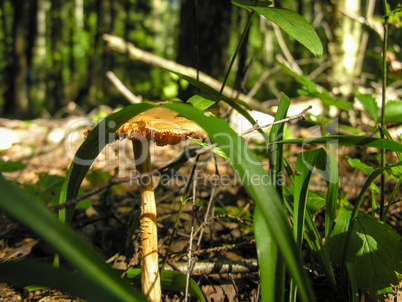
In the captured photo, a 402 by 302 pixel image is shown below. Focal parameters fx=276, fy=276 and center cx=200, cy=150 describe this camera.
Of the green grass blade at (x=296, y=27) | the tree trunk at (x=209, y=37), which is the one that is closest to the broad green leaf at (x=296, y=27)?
the green grass blade at (x=296, y=27)

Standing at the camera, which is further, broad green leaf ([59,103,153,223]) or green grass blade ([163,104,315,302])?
broad green leaf ([59,103,153,223])

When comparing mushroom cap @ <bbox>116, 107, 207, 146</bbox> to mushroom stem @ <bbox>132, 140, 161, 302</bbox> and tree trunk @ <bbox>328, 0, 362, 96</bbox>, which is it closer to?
mushroom stem @ <bbox>132, 140, 161, 302</bbox>

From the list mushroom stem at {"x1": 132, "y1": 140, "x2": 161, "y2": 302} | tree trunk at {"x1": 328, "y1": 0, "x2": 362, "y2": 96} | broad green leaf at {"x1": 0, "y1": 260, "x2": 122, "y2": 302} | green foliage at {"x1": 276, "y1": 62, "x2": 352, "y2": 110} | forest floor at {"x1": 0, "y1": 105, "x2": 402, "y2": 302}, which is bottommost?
forest floor at {"x1": 0, "y1": 105, "x2": 402, "y2": 302}

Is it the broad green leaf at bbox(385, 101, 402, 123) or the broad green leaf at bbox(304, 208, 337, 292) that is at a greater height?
the broad green leaf at bbox(385, 101, 402, 123)

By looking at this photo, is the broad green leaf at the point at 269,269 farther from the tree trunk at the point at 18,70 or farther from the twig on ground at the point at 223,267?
the tree trunk at the point at 18,70

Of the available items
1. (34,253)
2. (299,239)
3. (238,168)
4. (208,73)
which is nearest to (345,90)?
(208,73)

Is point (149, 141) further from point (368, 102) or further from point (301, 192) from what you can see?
point (368, 102)

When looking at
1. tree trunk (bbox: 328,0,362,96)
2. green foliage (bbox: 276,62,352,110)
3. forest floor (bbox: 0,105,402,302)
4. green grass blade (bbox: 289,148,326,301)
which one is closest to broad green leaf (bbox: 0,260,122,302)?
forest floor (bbox: 0,105,402,302)
